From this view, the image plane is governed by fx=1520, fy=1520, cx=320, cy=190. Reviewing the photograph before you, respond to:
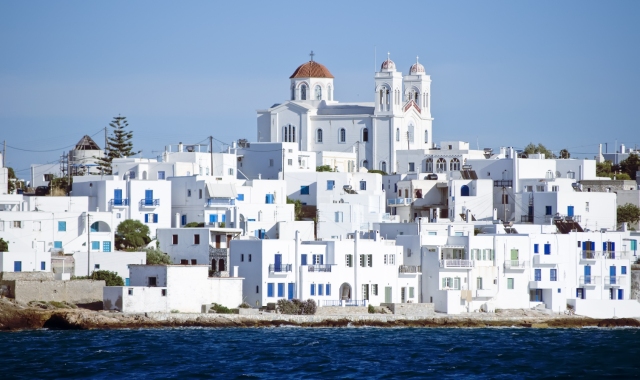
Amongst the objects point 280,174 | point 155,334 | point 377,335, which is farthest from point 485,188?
point 155,334

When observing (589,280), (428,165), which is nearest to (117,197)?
(589,280)

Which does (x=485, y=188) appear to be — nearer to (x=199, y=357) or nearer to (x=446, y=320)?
(x=446, y=320)

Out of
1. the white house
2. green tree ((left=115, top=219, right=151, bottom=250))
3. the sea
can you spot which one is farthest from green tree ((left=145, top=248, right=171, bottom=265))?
the sea

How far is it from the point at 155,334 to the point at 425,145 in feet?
162

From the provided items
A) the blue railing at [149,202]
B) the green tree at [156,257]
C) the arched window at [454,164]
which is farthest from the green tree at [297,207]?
the arched window at [454,164]

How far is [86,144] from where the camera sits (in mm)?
101812

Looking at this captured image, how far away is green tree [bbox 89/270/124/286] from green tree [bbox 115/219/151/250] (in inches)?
219

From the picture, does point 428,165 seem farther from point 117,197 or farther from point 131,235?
point 131,235

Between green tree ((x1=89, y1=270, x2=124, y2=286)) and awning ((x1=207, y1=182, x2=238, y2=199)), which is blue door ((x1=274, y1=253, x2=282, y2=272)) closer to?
green tree ((x1=89, y1=270, x2=124, y2=286))

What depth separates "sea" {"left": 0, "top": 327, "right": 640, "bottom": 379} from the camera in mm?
54531

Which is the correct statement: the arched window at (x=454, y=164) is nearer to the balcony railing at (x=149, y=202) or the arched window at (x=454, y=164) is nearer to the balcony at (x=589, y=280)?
the balcony at (x=589, y=280)

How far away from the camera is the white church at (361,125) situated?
10531 centimetres

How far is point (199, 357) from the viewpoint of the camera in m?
57.5

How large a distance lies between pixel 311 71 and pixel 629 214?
32.1 metres
